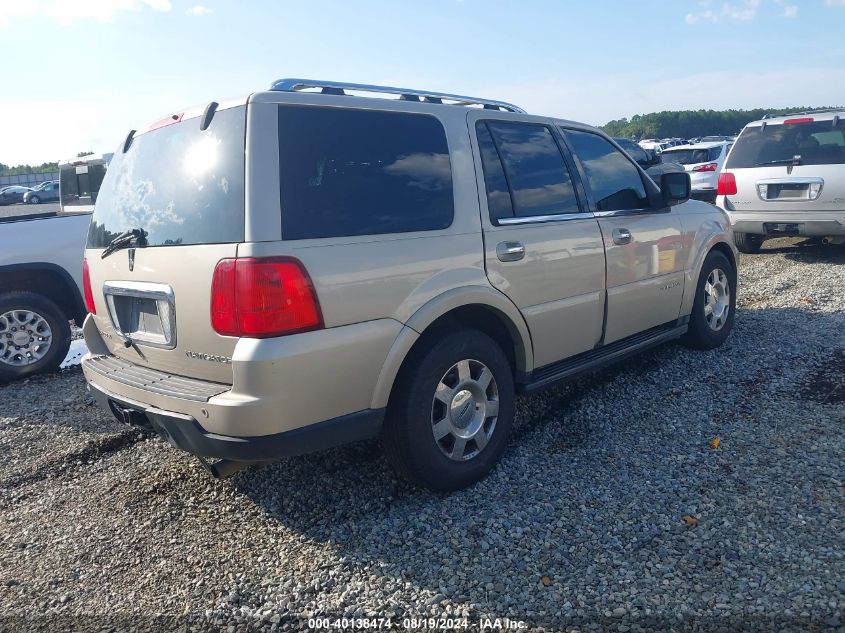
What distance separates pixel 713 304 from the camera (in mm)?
5730

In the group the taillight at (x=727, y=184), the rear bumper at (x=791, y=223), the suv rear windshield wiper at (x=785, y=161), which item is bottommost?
the rear bumper at (x=791, y=223)

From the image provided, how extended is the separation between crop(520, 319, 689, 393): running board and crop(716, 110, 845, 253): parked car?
183 inches

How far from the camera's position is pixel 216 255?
9.55 feet

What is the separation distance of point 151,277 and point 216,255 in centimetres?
52

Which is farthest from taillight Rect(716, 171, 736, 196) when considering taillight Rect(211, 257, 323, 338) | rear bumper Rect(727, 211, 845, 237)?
taillight Rect(211, 257, 323, 338)

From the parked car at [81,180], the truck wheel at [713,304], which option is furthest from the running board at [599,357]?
the parked car at [81,180]

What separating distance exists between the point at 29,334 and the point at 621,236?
16.3 ft

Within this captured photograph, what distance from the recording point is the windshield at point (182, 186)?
2949 mm

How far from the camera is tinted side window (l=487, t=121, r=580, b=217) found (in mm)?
3920

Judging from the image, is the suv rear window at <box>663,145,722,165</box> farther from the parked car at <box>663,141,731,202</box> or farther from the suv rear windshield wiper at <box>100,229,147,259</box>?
the suv rear windshield wiper at <box>100,229,147,259</box>

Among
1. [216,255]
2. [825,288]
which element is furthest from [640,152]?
[216,255]

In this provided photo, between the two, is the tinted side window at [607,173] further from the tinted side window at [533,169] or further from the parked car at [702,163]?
the parked car at [702,163]

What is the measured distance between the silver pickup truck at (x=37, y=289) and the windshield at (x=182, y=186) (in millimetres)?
2621

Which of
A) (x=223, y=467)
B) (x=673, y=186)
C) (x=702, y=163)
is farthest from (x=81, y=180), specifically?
(x=702, y=163)
